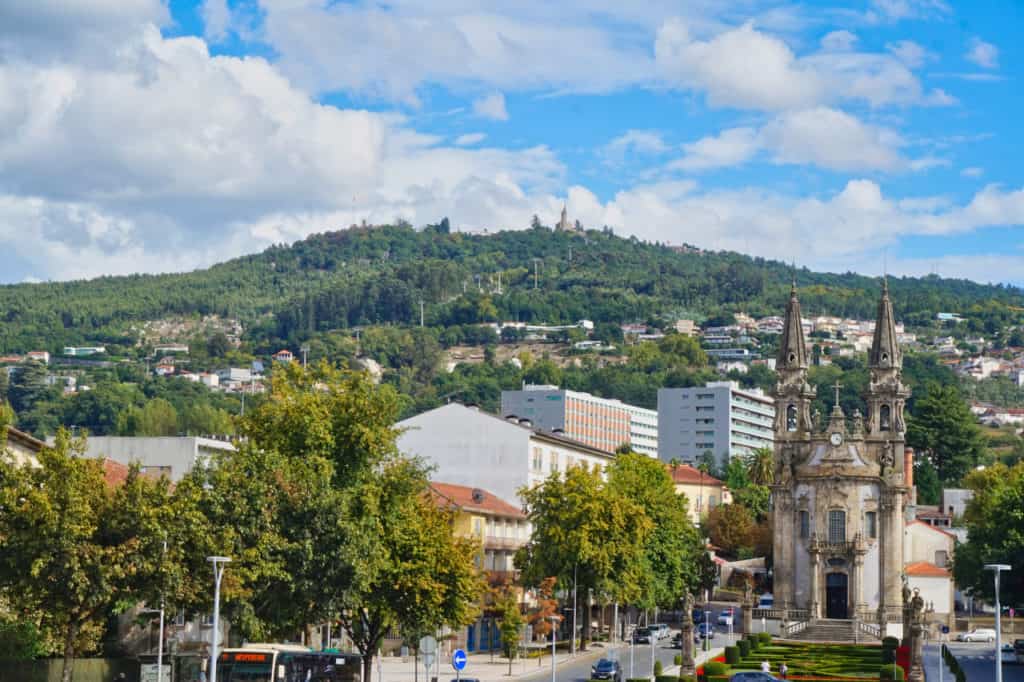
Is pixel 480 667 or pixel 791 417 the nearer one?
pixel 480 667

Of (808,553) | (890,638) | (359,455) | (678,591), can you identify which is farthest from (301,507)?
(808,553)

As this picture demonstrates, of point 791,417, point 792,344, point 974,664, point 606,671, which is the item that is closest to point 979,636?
point 974,664

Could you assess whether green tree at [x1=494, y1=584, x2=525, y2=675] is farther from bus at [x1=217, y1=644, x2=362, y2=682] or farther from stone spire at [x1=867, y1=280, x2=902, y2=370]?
stone spire at [x1=867, y1=280, x2=902, y2=370]

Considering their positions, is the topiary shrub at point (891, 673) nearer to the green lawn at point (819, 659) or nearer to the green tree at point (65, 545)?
the green lawn at point (819, 659)

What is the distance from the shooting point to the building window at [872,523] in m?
140

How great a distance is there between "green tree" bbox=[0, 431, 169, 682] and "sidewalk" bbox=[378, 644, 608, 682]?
55.6ft

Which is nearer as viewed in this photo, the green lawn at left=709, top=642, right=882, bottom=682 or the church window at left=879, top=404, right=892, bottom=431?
the green lawn at left=709, top=642, right=882, bottom=682

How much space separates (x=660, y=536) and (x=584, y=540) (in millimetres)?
20098

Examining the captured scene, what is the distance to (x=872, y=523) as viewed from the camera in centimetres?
14000

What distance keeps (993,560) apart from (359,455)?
52908mm

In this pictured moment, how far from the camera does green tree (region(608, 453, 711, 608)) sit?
123 m

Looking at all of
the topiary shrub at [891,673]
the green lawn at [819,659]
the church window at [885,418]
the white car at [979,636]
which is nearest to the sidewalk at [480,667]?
the green lawn at [819,659]

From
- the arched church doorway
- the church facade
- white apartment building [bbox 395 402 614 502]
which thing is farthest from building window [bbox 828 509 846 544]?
white apartment building [bbox 395 402 614 502]

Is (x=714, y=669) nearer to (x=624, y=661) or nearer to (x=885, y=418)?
(x=624, y=661)
